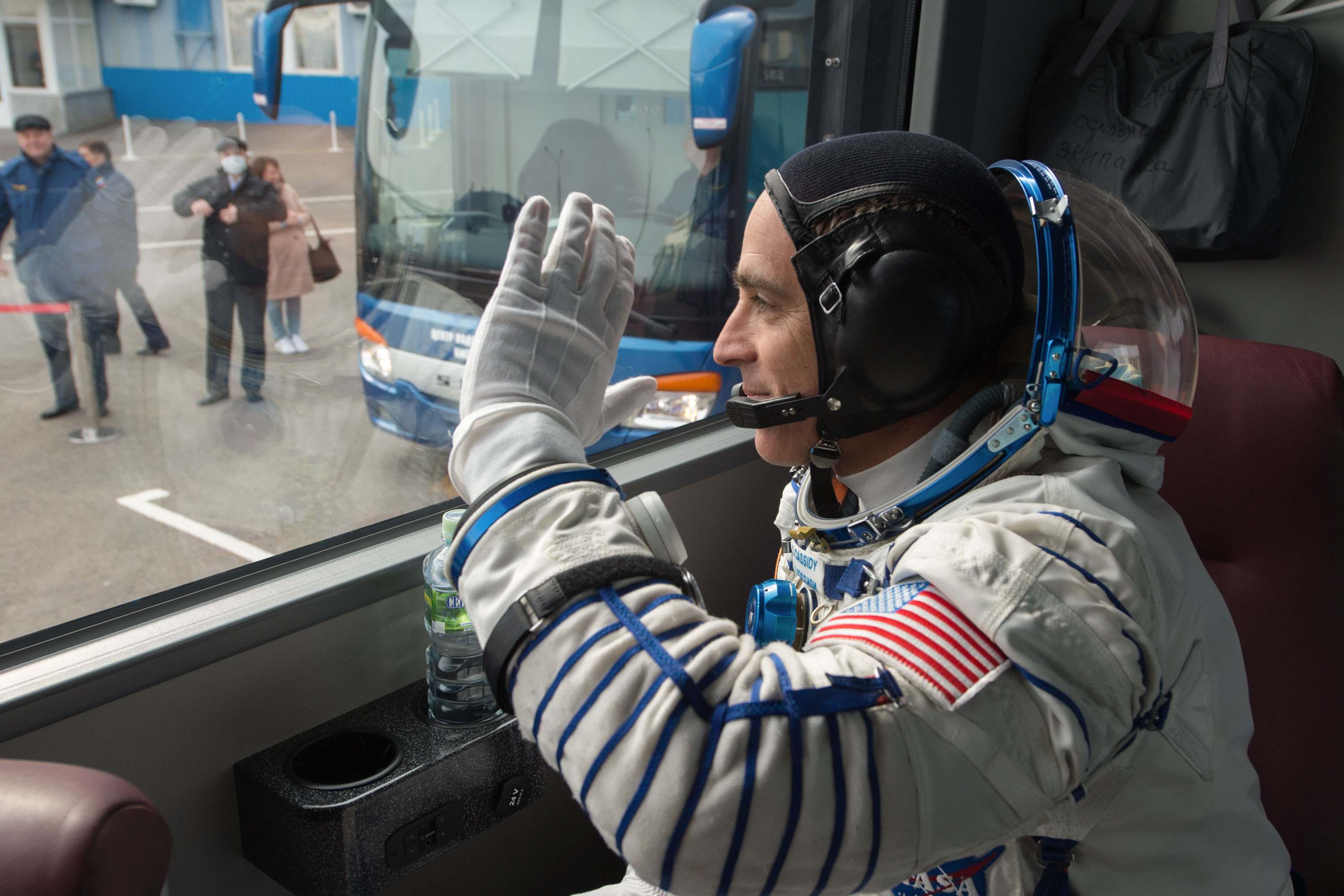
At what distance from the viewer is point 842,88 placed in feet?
7.32

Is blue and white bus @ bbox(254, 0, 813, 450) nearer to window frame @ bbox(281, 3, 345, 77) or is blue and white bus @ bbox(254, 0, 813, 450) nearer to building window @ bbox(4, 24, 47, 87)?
window frame @ bbox(281, 3, 345, 77)

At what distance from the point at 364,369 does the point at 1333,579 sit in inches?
92.1

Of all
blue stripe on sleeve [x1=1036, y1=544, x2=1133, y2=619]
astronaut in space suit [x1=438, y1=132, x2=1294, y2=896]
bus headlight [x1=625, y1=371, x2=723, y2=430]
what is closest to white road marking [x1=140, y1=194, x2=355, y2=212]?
bus headlight [x1=625, y1=371, x2=723, y2=430]

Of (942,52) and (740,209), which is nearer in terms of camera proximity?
(942,52)

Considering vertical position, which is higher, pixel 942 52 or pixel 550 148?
pixel 942 52

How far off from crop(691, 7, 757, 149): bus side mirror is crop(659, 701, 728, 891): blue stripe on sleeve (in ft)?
7.72

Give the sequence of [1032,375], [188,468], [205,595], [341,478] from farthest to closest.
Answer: [341,478] < [188,468] < [205,595] < [1032,375]

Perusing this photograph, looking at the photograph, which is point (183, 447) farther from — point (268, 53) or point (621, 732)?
point (621, 732)

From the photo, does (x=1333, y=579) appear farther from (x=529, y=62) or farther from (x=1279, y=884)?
(x=529, y=62)

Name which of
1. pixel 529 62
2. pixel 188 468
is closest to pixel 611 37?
pixel 529 62

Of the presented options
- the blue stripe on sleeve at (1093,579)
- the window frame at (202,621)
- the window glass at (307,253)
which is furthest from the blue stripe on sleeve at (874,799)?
the window glass at (307,253)

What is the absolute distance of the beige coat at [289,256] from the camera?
218cm

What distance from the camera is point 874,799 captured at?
0.63 metres

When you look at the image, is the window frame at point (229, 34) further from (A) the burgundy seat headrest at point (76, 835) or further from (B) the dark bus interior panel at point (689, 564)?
(A) the burgundy seat headrest at point (76, 835)
